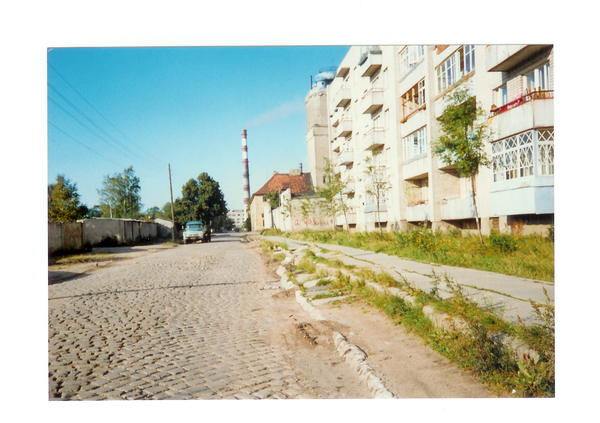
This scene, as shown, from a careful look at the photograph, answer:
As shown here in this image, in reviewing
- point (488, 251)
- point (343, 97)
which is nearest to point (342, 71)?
point (343, 97)

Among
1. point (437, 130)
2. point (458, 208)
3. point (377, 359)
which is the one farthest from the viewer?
point (437, 130)

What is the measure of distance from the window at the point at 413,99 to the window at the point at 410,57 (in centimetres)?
99

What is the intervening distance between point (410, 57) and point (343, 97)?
938cm

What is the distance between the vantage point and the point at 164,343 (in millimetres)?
4750

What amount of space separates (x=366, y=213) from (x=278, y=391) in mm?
A: 22935

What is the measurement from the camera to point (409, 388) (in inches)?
135

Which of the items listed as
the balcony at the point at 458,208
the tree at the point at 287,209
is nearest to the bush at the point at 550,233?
the balcony at the point at 458,208

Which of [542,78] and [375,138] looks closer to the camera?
[542,78]

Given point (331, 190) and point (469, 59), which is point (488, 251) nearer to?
point (469, 59)

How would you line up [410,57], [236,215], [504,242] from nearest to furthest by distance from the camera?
[504,242] < [236,215] < [410,57]

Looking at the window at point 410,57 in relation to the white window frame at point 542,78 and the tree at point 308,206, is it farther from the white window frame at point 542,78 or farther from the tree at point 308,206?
the tree at point 308,206

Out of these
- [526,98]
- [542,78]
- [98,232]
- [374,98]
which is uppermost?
[374,98]
